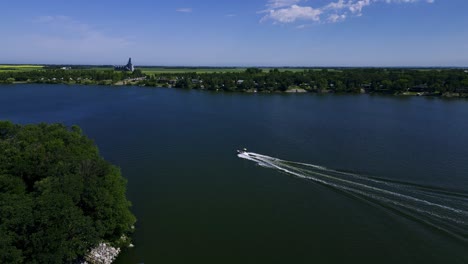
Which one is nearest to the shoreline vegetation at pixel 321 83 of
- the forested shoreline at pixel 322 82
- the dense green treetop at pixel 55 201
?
the forested shoreline at pixel 322 82

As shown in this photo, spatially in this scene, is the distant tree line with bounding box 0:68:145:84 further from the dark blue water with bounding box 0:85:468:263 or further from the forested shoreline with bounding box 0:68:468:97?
the dark blue water with bounding box 0:85:468:263

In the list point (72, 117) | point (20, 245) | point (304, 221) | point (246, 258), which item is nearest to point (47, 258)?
point (20, 245)

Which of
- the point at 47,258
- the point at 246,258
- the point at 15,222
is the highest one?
the point at 15,222

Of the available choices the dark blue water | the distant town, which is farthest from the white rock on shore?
the distant town

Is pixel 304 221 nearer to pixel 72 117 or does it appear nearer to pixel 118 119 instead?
pixel 118 119

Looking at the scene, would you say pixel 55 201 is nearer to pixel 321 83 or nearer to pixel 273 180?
pixel 273 180

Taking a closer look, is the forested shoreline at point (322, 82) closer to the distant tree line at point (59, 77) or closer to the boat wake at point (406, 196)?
the distant tree line at point (59, 77)
